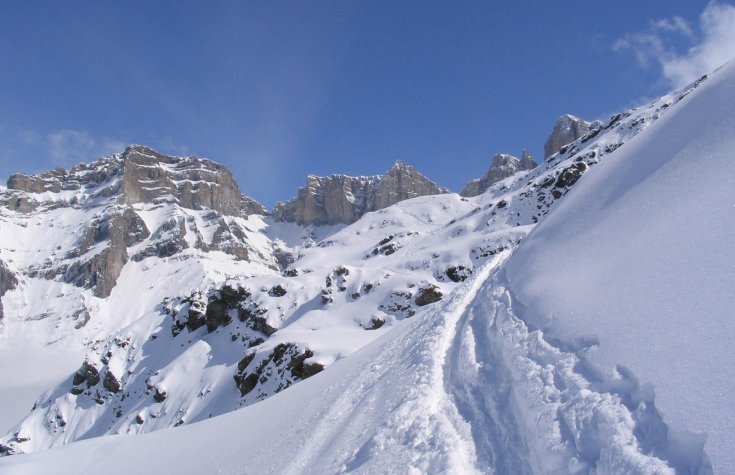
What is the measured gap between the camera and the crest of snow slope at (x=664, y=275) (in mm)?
5379

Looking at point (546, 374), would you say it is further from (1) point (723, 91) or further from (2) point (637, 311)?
(1) point (723, 91)

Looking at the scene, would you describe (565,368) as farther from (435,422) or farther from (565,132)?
(565,132)

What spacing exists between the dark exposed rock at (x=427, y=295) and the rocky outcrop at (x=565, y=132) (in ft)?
455

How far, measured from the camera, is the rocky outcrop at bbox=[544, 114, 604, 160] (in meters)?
174

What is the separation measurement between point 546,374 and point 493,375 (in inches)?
72.5

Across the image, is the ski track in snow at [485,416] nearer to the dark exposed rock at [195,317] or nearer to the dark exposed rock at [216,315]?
the dark exposed rock at [216,315]

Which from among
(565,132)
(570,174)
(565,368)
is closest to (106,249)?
(570,174)

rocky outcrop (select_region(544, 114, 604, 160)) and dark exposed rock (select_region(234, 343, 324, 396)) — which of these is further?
rocky outcrop (select_region(544, 114, 604, 160))

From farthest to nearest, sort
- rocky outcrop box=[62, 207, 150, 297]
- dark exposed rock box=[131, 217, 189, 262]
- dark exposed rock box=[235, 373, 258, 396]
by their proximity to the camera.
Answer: dark exposed rock box=[131, 217, 189, 262] → rocky outcrop box=[62, 207, 150, 297] → dark exposed rock box=[235, 373, 258, 396]

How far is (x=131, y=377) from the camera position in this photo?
232 feet

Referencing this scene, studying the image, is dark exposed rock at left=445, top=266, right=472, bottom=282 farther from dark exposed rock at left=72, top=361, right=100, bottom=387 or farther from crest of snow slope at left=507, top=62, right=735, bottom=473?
dark exposed rock at left=72, top=361, right=100, bottom=387

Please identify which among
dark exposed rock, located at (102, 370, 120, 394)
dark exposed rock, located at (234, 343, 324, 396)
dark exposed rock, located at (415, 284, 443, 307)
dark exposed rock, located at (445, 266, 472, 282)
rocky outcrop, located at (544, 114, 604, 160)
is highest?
rocky outcrop, located at (544, 114, 604, 160)

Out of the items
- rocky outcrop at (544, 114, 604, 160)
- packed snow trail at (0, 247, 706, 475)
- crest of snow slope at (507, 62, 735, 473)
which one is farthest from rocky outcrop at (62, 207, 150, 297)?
crest of snow slope at (507, 62, 735, 473)

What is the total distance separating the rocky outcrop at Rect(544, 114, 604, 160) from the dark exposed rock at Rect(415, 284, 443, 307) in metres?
139
